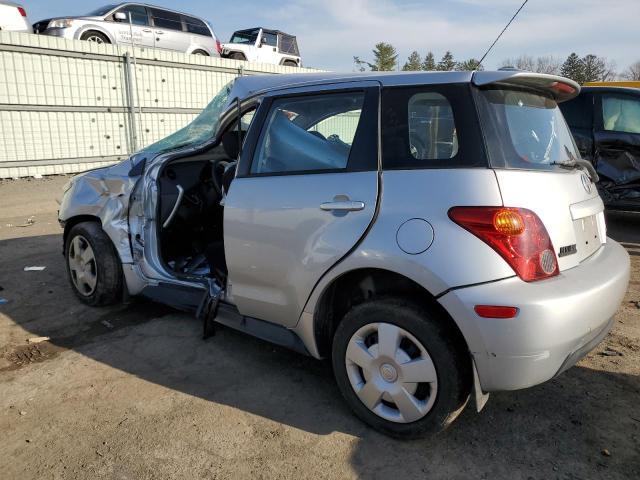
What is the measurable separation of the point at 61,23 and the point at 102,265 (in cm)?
1145

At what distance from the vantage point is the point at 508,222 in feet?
7.16

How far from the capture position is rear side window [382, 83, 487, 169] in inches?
92.6

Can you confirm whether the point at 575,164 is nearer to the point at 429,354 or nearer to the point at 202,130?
the point at 429,354

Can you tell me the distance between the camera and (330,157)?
2.78 meters

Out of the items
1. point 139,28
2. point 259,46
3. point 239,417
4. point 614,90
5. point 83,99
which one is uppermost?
point 259,46

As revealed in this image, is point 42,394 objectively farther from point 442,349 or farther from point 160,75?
point 160,75

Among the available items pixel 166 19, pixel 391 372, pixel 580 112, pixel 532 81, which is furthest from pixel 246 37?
pixel 391 372

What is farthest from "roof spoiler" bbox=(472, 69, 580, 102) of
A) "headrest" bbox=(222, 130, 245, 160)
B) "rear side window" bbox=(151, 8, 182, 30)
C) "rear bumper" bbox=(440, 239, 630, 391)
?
"rear side window" bbox=(151, 8, 182, 30)

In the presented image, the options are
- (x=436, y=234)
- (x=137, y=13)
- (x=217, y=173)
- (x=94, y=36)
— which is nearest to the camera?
(x=436, y=234)

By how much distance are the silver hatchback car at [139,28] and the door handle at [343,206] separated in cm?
1192

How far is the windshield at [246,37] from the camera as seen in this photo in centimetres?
1897

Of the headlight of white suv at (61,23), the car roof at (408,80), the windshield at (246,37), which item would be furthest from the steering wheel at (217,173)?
the windshield at (246,37)

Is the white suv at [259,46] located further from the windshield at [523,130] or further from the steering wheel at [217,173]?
the windshield at [523,130]

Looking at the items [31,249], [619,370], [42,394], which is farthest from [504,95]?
[31,249]
